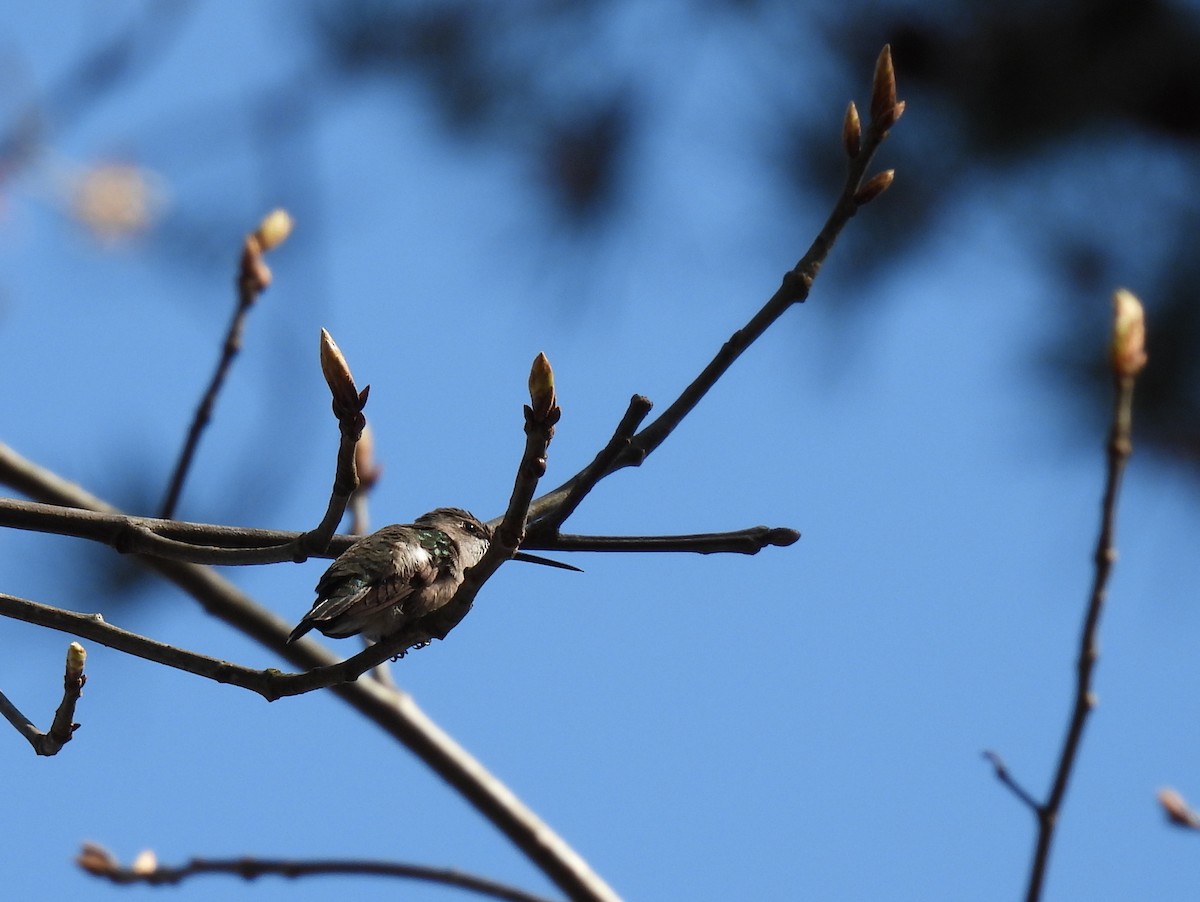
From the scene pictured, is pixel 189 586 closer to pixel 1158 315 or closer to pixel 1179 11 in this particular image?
pixel 1158 315

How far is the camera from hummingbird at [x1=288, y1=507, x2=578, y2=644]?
1.42 m

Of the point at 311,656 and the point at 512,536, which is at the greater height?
the point at 311,656

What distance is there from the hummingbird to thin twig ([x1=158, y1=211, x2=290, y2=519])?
31.4 inches

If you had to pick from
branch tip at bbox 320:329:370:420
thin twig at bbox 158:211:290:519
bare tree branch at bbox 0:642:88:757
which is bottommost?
bare tree branch at bbox 0:642:88:757

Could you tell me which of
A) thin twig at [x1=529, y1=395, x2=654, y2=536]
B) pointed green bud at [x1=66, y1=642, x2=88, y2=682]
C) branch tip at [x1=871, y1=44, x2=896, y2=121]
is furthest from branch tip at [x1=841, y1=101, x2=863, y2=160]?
pointed green bud at [x1=66, y1=642, x2=88, y2=682]

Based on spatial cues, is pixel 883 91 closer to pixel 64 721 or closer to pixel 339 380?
pixel 339 380

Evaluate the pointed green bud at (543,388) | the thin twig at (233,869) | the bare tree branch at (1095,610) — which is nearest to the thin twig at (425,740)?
the thin twig at (233,869)

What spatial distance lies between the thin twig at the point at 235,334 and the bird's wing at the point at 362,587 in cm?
92

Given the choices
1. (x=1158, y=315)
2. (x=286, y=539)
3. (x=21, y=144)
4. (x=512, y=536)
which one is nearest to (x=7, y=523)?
(x=286, y=539)

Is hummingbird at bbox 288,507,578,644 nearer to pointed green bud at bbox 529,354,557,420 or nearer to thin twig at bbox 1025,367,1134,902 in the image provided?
pointed green bud at bbox 529,354,557,420

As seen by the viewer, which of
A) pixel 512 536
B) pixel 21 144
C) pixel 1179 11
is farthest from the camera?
pixel 1179 11

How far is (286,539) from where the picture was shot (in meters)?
1.54

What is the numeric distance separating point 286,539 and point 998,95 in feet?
11.3

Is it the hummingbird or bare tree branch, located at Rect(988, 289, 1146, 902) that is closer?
the hummingbird
